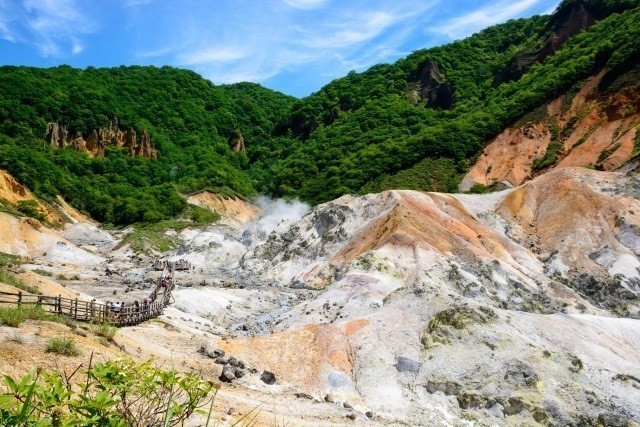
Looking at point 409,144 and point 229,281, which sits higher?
point 409,144

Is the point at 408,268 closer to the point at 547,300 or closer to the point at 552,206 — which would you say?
the point at 547,300

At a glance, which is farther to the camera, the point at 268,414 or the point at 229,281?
the point at 229,281

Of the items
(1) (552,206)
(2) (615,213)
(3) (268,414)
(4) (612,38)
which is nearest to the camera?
(3) (268,414)

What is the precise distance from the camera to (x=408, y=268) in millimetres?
35688

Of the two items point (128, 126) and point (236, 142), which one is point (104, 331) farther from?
point (236, 142)

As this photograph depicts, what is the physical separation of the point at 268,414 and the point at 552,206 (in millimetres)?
40689

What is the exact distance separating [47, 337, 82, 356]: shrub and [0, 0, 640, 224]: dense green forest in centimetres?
6581

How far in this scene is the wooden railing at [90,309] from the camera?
17678mm

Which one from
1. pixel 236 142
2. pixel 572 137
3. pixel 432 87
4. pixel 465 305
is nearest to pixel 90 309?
pixel 465 305

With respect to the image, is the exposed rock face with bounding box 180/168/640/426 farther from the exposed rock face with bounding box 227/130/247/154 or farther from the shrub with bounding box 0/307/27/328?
the exposed rock face with bounding box 227/130/247/154

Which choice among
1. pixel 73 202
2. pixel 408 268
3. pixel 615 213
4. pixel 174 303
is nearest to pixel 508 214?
pixel 615 213

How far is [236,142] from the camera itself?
13325 centimetres

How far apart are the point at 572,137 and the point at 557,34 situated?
3548cm

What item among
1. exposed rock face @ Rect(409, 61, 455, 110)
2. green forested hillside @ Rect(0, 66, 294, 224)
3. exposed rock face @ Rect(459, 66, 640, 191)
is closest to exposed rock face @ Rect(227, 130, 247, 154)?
green forested hillside @ Rect(0, 66, 294, 224)
